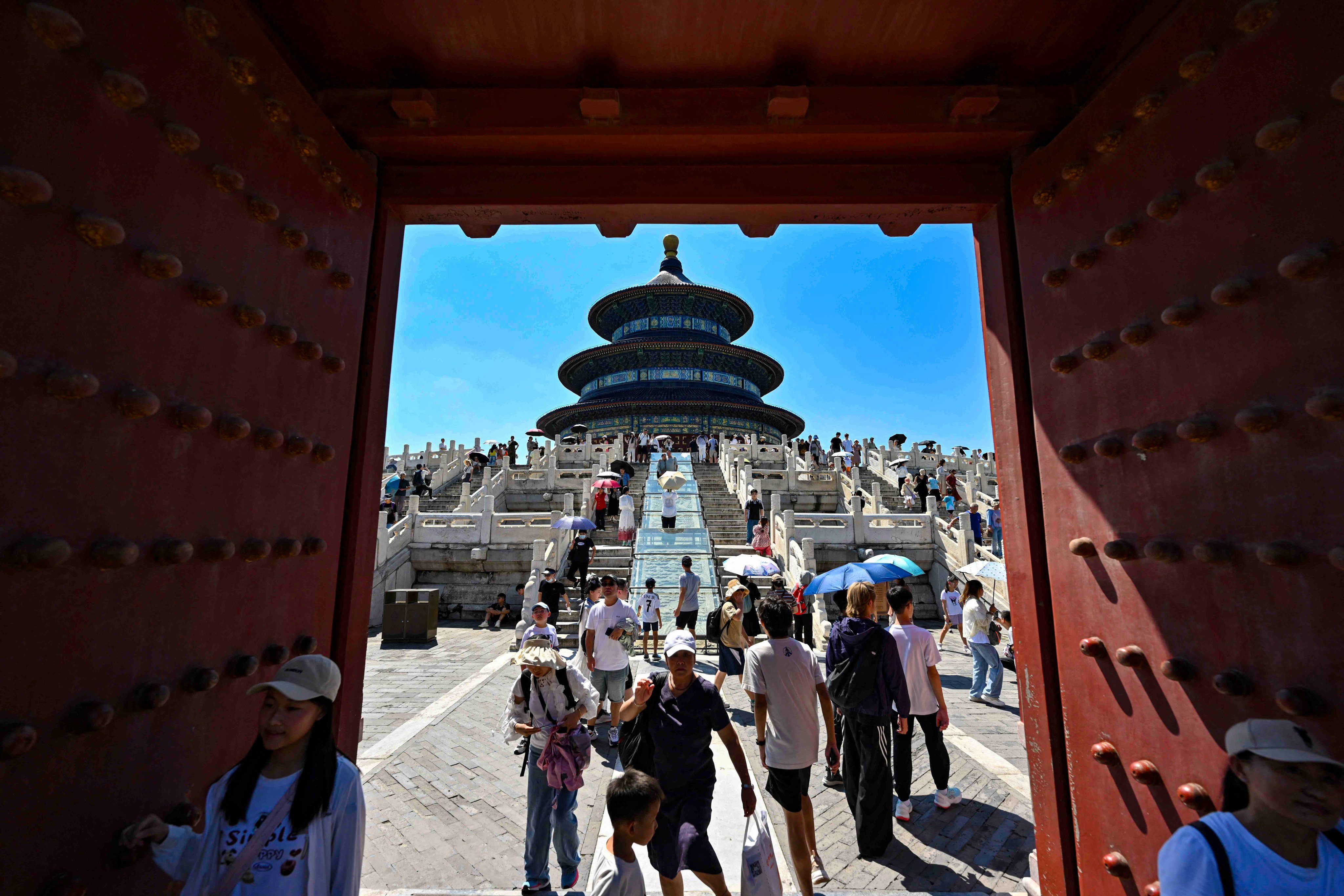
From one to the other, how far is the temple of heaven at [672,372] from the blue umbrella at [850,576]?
2727cm

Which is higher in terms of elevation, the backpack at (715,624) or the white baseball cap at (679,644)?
the white baseball cap at (679,644)

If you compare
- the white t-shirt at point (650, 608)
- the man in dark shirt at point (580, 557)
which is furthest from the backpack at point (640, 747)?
the man in dark shirt at point (580, 557)

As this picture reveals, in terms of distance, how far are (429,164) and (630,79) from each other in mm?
973

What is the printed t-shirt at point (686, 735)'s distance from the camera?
9.47ft

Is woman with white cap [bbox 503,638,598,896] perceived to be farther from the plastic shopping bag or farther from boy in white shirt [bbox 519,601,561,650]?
the plastic shopping bag

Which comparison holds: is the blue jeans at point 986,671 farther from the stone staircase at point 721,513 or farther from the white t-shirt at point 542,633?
the stone staircase at point 721,513

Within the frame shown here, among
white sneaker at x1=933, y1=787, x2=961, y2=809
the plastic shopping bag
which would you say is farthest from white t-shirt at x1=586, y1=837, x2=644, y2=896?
white sneaker at x1=933, y1=787, x2=961, y2=809

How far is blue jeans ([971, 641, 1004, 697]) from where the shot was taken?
712 centimetres

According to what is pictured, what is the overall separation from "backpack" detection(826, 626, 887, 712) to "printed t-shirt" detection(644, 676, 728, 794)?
120 centimetres

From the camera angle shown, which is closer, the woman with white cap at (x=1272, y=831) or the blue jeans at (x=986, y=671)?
the woman with white cap at (x=1272, y=831)

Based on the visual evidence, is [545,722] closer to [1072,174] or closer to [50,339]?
[50,339]

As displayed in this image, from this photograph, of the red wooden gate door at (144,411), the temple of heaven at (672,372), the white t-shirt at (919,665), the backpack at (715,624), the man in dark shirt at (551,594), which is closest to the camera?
the red wooden gate door at (144,411)

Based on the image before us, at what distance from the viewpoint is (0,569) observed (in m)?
1.20

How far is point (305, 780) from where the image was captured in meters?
1.62
